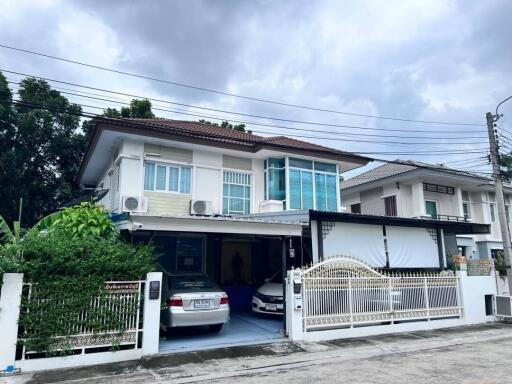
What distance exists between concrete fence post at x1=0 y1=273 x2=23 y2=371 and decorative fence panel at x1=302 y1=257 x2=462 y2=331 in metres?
6.10

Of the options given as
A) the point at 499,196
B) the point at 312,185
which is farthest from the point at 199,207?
the point at 499,196

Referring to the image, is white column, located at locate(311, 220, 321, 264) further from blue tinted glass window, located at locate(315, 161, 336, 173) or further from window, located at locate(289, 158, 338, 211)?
blue tinted glass window, located at locate(315, 161, 336, 173)

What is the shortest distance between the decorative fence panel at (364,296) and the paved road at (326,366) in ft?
2.34

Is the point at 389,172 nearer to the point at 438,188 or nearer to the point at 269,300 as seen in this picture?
the point at 438,188

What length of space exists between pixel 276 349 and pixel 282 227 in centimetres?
324

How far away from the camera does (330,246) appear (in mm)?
11203

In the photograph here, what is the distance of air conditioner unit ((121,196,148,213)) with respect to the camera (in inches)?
457

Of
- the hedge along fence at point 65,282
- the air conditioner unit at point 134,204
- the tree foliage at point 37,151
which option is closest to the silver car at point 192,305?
the hedge along fence at point 65,282

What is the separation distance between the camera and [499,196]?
13258mm

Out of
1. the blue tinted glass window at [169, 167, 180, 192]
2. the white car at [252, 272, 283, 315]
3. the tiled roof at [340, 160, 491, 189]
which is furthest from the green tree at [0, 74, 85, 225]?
the tiled roof at [340, 160, 491, 189]

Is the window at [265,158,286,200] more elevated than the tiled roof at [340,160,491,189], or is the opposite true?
the tiled roof at [340,160,491,189]

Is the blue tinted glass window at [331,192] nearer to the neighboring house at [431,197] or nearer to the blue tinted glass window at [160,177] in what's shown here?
the neighboring house at [431,197]

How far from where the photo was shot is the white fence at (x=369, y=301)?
9125 mm

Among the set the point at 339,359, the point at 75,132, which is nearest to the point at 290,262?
the point at 339,359
